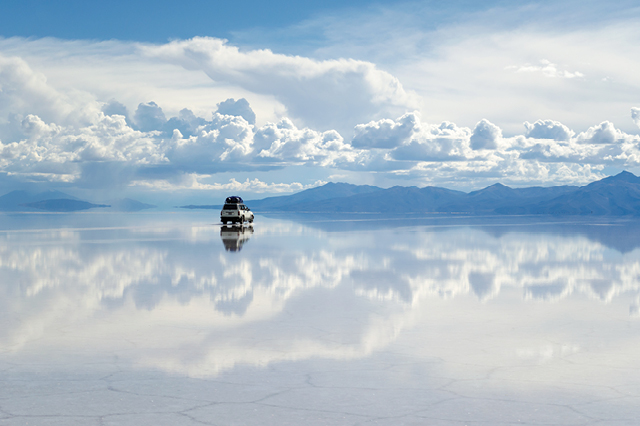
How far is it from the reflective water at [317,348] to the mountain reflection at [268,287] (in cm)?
8

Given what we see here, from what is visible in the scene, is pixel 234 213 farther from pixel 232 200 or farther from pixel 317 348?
pixel 317 348

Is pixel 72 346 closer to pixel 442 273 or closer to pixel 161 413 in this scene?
pixel 161 413

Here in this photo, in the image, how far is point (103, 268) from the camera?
21109 millimetres

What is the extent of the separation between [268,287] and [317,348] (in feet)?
23.1

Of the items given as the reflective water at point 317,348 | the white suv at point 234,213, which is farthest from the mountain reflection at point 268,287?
the white suv at point 234,213

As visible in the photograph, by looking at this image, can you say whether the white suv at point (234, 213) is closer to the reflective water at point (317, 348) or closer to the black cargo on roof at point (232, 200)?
the black cargo on roof at point (232, 200)

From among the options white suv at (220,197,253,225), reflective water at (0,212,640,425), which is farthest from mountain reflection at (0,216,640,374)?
white suv at (220,197,253,225)

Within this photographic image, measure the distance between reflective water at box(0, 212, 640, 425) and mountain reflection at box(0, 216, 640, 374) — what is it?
8 centimetres

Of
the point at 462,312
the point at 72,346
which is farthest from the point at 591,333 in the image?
the point at 72,346

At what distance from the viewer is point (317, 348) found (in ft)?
32.4

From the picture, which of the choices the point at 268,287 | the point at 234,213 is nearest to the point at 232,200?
the point at 234,213

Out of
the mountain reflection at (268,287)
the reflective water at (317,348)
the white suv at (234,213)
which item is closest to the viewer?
the reflective water at (317,348)

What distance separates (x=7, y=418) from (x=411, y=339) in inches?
272

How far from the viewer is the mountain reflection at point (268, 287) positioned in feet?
35.2
